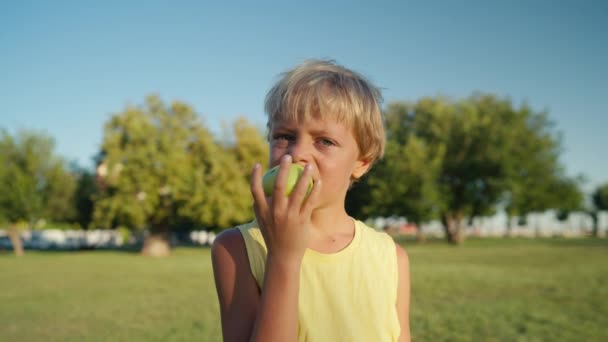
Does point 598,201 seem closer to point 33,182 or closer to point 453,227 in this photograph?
point 453,227

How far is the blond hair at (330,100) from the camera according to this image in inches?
78.8

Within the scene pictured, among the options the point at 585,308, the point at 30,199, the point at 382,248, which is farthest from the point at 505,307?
the point at 30,199

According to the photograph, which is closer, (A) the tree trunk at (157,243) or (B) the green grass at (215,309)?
(B) the green grass at (215,309)

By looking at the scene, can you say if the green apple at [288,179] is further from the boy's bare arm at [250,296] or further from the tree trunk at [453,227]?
the tree trunk at [453,227]

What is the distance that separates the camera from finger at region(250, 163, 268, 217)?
157 cm

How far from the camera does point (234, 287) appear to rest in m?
1.90

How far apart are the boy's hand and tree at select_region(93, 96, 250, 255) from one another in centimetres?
3751

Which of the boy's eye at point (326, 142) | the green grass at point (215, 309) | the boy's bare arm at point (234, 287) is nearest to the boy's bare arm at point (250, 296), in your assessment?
the boy's bare arm at point (234, 287)

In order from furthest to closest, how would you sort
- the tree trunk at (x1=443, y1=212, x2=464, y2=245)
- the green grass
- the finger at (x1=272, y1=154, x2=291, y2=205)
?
the tree trunk at (x1=443, y1=212, x2=464, y2=245) < the green grass < the finger at (x1=272, y1=154, x2=291, y2=205)

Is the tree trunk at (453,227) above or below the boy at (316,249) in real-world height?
below

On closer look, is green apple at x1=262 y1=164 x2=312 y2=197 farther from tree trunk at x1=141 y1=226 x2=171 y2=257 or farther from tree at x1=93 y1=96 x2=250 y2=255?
tree trunk at x1=141 y1=226 x2=171 y2=257

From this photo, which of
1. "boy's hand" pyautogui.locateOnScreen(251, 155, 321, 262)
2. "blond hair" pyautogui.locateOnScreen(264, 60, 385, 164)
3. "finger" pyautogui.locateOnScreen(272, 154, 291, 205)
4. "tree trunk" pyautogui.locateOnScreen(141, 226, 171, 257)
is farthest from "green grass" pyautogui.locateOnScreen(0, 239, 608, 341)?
"tree trunk" pyautogui.locateOnScreen(141, 226, 171, 257)

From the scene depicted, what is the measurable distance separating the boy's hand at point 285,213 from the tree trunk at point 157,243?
40.5 metres

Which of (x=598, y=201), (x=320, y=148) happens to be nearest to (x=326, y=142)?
(x=320, y=148)
